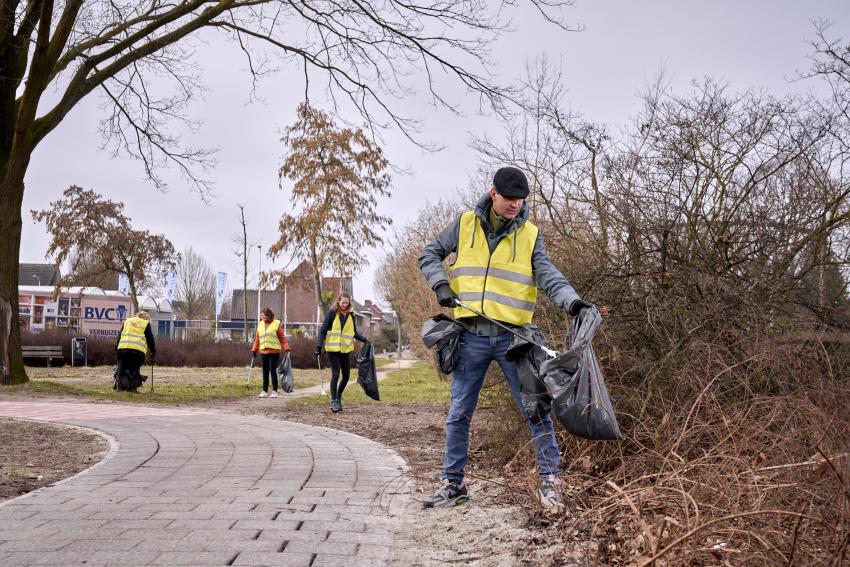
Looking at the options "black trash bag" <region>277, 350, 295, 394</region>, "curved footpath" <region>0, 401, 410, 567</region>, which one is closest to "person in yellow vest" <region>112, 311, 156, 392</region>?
"black trash bag" <region>277, 350, 295, 394</region>

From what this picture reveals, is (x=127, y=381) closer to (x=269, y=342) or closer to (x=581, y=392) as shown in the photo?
(x=269, y=342)

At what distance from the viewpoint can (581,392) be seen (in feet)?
13.5

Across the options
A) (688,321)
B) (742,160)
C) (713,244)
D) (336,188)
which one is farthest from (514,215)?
(336,188)

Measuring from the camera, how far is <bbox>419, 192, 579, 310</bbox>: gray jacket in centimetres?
478

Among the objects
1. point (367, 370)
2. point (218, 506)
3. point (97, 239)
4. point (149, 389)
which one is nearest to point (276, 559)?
point (218, 506)

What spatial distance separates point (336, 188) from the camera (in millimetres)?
31281

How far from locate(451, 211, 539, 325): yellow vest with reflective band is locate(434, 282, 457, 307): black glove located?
0.42 ft

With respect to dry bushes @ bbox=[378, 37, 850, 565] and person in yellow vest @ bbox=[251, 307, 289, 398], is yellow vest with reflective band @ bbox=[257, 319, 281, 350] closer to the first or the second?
person in yellow vest @ bbox=[251, 307, 289, 398]

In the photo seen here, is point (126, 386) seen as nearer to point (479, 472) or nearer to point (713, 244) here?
point (479, 472)

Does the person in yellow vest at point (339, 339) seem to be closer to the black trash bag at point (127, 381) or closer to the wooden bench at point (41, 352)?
the black trash bag at point (127, 381)

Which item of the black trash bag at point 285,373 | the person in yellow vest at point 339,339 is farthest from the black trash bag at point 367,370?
the black trash bag at point 285,373

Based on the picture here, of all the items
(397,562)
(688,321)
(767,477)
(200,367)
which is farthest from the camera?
(200,367)

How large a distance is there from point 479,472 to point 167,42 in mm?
12815

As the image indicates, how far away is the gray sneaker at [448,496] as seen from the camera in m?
5.04
